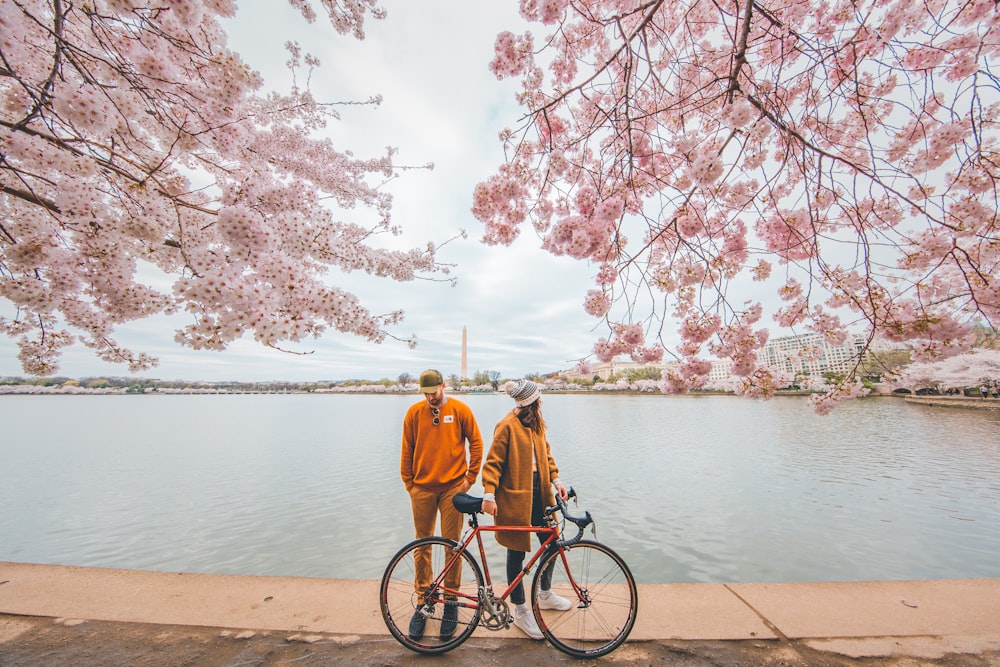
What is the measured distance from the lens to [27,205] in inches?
120

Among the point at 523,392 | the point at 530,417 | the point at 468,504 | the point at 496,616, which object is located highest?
the point at 523,392

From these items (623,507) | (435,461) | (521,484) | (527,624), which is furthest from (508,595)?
(623,507)

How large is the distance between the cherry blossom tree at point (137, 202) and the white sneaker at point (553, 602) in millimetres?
2215

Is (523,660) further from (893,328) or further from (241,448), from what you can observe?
(241,448)

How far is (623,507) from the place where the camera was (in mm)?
7508

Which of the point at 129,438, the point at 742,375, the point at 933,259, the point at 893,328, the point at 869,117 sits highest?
the point at 869,117

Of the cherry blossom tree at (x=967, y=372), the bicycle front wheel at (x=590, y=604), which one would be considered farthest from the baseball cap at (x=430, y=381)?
the cherry blossom tree at (x=967, y=372)

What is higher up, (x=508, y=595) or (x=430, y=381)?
(x=430, y=381)

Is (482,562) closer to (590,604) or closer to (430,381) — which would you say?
(590,604)

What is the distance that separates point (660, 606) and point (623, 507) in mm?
5341

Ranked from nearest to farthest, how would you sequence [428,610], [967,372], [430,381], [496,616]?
[496,616] → [428,610] → [430,381] → [967,372]

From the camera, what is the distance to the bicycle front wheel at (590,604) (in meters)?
2.25

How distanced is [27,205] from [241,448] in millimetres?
15198

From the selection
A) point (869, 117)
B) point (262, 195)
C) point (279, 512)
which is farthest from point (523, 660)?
point (279, 512)
